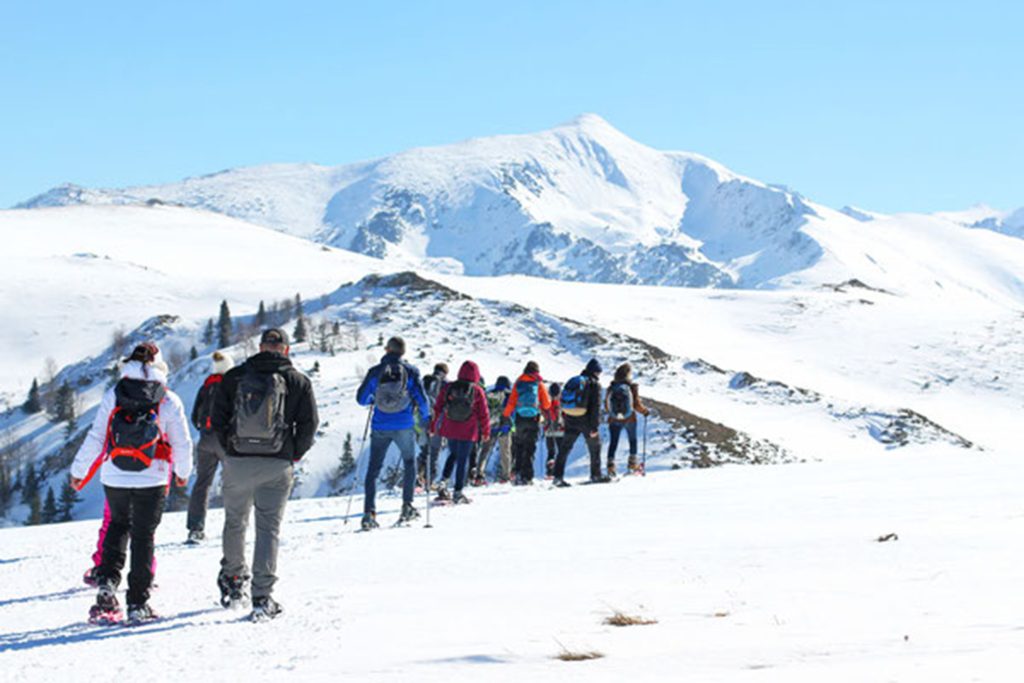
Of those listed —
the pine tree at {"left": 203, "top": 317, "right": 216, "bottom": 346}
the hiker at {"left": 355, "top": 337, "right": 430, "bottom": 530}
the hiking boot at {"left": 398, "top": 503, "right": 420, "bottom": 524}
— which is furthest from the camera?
the pine tree at {"left": 203, "top": 317, "right": 216, "bottom": 346}

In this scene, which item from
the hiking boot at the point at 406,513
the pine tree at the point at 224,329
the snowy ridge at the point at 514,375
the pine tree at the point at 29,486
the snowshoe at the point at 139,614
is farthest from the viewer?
the pine tree at the point at 224,329

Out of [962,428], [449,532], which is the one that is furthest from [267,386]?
[962,428]

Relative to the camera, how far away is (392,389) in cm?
1272

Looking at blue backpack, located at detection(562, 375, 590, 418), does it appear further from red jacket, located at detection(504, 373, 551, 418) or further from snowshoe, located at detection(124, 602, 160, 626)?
snowshoe, located at detection(124, 602, 160, 626)

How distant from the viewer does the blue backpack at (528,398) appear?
19.2 m

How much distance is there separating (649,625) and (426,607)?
2035 mm

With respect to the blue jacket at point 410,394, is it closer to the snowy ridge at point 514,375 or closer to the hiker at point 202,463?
the hiker at point 202,463

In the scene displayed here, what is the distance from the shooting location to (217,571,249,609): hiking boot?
8062 mm

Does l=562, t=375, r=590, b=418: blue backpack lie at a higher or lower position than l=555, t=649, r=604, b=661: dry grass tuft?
higher

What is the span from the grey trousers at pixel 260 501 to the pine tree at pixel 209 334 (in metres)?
113

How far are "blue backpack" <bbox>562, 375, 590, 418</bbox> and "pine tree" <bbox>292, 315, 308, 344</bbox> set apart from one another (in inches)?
3059

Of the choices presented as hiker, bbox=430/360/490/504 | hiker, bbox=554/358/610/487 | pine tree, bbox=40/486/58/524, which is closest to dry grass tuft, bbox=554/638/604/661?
hiker, bbox=430/360/490/504

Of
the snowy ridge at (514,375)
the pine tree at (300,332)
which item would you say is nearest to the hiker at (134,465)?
the snowy ridge at (514,375)

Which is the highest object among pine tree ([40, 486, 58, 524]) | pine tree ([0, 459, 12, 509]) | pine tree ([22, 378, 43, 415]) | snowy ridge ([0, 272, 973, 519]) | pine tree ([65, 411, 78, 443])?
snowy ridge ([0, 272, 973, 519])
